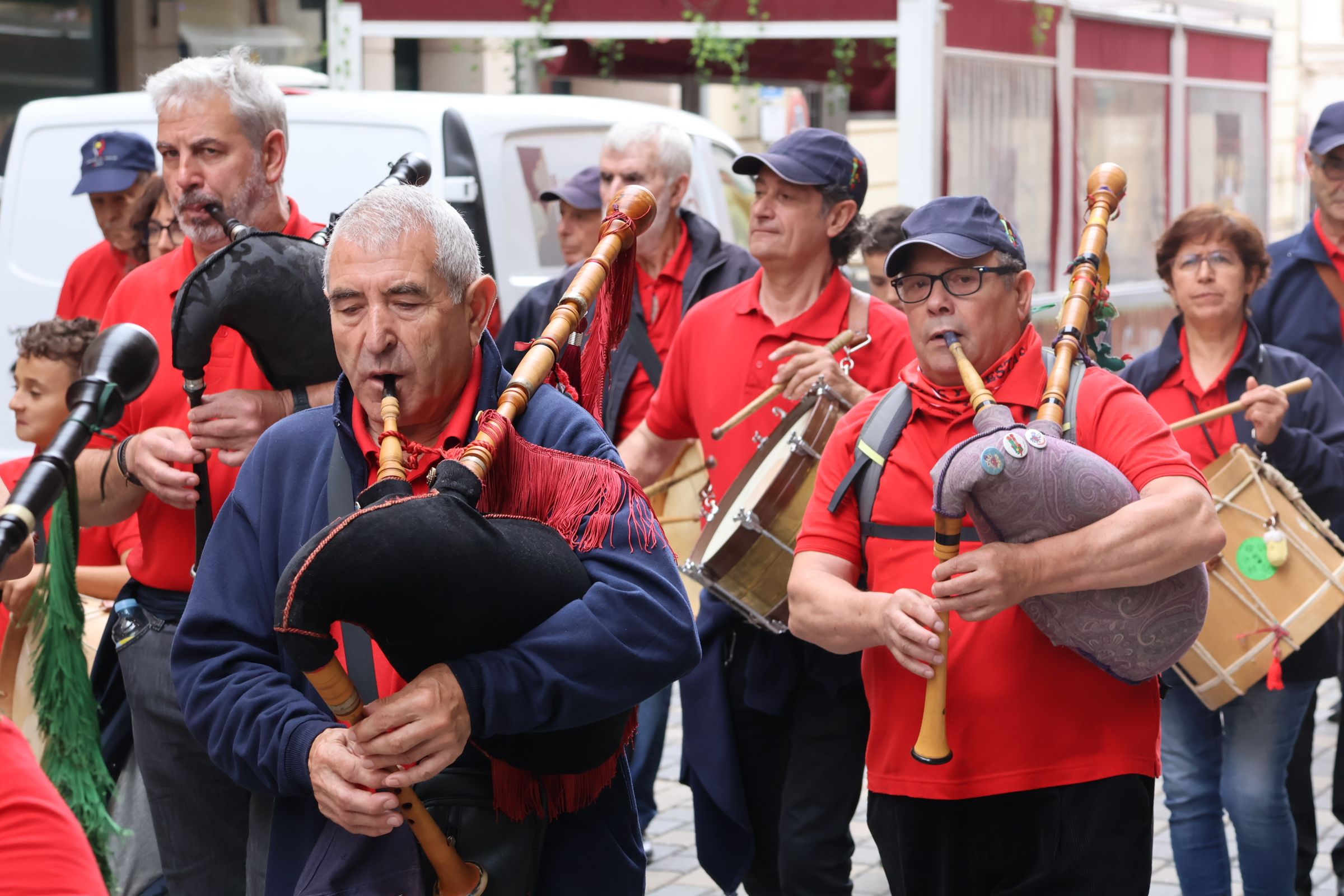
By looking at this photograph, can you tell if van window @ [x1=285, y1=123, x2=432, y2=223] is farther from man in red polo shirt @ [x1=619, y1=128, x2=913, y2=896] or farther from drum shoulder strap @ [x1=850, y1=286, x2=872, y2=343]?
drum shoulder strap @ [x1=850, y1=286, x2=872, y2=343]

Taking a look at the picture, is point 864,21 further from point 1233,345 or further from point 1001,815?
point 1001,815

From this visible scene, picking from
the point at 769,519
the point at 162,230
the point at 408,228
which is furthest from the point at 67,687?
the point at 162,230

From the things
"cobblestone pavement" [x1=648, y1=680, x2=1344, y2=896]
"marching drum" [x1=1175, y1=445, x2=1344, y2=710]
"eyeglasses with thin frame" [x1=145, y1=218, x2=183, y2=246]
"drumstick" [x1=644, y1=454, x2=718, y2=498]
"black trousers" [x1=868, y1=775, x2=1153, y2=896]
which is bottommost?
"cobblestone pavement" [x1=648, y1=680, x2=1344, y2=896]

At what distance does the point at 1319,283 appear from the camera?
17.8 ft

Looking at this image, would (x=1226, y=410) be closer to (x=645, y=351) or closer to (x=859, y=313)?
(x=859, y=313)

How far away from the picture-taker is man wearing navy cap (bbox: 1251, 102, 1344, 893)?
5.36 metres

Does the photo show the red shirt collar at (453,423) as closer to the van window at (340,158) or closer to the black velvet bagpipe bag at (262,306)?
the black velvet bagpipe bag at (262,306)

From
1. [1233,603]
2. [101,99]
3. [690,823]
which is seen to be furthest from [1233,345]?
[101,99]

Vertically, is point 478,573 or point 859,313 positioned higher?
point 859,313

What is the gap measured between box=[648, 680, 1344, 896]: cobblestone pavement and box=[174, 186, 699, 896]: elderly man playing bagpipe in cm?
265

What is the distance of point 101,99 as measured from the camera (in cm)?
737

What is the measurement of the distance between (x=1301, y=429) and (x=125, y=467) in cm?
292

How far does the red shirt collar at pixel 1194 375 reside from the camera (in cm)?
Answer: 466

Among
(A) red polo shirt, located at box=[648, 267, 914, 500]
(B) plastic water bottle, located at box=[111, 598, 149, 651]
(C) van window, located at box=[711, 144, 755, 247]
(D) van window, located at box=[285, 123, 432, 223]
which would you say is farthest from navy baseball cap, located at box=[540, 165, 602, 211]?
(B) plastic water bottle, located at box=[111, 598, 149, 651]
